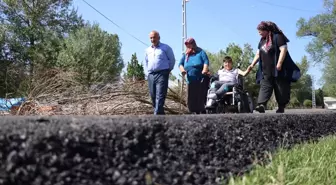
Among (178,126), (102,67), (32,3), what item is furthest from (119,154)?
(32,3)

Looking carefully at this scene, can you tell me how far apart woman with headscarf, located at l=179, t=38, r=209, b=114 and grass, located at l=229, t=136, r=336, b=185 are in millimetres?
4066

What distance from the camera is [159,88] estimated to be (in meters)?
7.45

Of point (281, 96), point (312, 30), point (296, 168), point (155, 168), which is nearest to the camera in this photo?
point (155, 168)

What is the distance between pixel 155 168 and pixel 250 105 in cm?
698

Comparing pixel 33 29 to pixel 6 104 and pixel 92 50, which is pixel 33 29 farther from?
pixel 6 104

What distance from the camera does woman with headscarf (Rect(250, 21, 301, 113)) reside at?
675cm

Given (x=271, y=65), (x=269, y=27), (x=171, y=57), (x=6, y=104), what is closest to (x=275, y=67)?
(x=271, y=65)

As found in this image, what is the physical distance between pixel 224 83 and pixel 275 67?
213cm

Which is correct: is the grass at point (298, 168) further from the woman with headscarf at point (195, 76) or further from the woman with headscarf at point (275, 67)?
the woman with headscarf at point (195, 76)

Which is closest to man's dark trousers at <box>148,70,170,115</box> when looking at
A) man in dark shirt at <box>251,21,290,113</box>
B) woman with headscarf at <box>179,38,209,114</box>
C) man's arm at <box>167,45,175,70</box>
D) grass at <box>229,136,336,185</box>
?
man's arm at <box>167,45,175,70</box>

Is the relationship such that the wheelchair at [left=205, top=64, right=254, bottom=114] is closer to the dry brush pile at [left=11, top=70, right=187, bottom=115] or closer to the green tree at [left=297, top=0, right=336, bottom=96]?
the dry brush pile at [left=11, top=70, right=187, bottom=115]

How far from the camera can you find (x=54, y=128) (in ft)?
6.30

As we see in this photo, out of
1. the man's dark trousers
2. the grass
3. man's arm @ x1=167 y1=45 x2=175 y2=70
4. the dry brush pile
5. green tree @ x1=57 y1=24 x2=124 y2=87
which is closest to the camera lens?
the grass

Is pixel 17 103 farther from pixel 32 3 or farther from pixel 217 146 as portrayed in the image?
pixel 32 3
